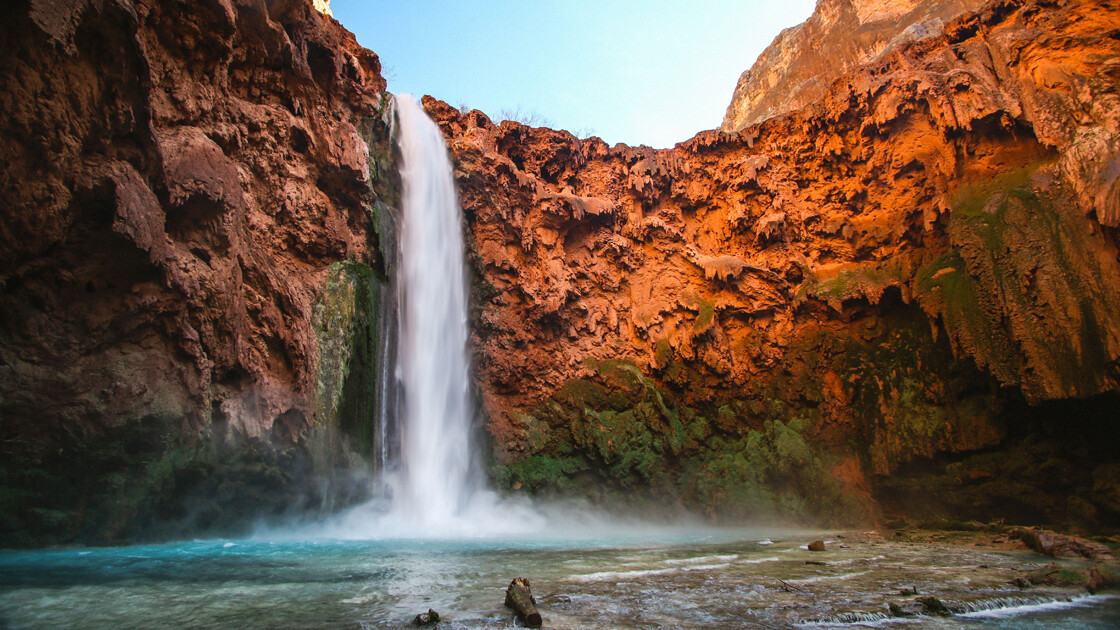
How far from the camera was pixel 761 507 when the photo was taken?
15.1 meters

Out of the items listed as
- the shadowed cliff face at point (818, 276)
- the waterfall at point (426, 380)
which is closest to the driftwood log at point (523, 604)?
the waterfall at point (426, 380)

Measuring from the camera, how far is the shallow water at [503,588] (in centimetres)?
365

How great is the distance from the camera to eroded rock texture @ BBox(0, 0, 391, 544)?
700 centimetres

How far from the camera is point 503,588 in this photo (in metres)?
4.84

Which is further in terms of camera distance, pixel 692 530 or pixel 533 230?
pixel 533 230

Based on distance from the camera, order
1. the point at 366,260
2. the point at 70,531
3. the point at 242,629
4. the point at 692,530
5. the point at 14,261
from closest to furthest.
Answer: the point at 242,629
the point at 14,261
the point at 70,531
the point at 366,260
the point at 692,530

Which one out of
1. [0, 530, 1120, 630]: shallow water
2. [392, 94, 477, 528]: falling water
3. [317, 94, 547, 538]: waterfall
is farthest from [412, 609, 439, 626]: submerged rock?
[392, 94, 477, 528]: falling water

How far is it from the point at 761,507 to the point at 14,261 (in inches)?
632

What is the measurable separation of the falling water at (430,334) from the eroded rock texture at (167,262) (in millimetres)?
1973

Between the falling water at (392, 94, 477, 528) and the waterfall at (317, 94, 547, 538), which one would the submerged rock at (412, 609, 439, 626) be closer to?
the waterfall at (317, 94, 547, 538)

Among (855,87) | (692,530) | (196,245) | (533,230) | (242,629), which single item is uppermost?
(855,87)

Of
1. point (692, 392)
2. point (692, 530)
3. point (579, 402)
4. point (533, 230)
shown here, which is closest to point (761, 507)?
point (692, 530)

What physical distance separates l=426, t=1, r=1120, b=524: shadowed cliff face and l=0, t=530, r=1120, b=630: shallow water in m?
6.20

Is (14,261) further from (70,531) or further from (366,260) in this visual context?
(366,260)
